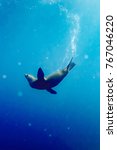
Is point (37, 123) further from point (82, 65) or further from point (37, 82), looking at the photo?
point (37, 82)

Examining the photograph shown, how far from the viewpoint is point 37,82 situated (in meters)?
6.68

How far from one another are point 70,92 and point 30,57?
22255mm

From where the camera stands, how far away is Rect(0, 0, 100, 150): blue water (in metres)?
26.1

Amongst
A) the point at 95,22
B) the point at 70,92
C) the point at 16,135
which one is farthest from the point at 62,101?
the point at 95,22

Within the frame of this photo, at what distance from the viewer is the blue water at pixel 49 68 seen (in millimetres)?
26109

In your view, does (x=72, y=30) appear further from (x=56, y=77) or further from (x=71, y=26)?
(x=56, y=77)

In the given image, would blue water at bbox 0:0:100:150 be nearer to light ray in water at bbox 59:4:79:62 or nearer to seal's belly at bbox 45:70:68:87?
light ray in water at bbox 59:4:79:62

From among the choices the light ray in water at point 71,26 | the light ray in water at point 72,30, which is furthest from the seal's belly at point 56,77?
the light ray in water at point 72,30

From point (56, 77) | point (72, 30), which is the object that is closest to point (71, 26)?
point (72, 30)

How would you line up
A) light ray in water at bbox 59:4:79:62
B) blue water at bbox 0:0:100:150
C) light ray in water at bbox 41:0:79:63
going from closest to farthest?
light ray in water at bbox 41:0:79:63
blue water at bbox 0:0:100:150
light ray in water at bbox 59:4:79:62

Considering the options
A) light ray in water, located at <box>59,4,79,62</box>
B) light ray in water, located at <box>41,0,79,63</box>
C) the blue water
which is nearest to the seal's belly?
the blue water

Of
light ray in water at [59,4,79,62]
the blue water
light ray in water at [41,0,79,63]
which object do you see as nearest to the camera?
light ray in water at [41,0,79,63]

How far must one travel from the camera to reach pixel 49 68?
117 feet

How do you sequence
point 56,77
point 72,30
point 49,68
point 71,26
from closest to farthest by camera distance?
point 56,77 → point 71,26 → point 72,30 → point 49,68
